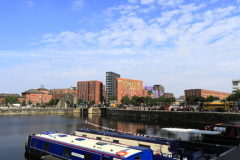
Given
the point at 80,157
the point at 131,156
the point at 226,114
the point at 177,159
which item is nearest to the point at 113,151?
the point at 131,156

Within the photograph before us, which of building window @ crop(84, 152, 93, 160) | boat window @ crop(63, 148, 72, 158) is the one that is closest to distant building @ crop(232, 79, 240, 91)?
boat window @ crop(63, 148, 72, 158)

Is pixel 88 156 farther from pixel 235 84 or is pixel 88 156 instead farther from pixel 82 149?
pixel 235 84

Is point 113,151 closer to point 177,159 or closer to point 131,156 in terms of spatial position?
point 131,156

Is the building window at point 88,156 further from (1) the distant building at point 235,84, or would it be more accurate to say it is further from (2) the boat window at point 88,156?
(1) the distant building at point 235,84

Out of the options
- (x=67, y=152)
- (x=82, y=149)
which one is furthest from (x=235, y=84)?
(x=82, y=149)

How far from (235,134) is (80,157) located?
78.8ft

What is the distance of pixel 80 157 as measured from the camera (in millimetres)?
16672

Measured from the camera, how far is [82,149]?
16.5 meters

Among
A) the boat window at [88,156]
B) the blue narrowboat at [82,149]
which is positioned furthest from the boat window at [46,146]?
the boat window at [88,156]

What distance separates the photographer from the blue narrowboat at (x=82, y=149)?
14.2 meters

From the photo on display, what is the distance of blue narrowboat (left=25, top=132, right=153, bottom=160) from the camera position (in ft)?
46.6

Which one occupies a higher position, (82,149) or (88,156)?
(82,149)

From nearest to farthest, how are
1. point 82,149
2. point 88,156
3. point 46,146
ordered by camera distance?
1. point 88,156
2. point 82,149
3. point 46,146

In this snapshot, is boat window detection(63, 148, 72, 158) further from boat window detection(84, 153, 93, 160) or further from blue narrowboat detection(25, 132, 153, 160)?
boat window detection(84, 153, 93, 160)
